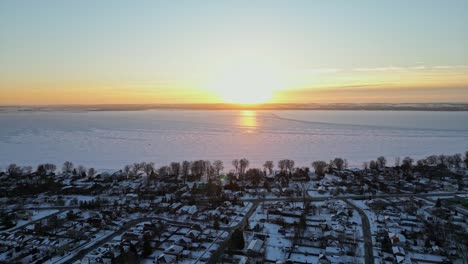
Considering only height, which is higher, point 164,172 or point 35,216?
point 164,172

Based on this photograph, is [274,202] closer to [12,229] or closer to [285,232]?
[285,232]

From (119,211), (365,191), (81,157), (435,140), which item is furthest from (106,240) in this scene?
(435,140)

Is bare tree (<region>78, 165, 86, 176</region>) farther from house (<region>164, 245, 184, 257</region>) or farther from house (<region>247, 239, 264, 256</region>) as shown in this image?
house (<region>247, 239, 264, 256</region>)

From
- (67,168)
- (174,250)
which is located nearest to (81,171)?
(67,168)

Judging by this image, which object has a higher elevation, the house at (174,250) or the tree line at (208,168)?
the tree line at (208,168)

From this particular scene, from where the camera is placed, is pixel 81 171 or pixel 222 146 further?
pixel 222 146

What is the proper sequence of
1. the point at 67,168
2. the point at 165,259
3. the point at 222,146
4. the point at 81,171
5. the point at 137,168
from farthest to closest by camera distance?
the point at 222,146
the point at 67,168
the point at 137,168
the point at 81,171
the point at 165,259

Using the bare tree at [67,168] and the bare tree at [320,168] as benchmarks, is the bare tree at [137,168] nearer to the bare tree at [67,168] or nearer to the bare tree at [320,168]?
the bare tree at [67,168]

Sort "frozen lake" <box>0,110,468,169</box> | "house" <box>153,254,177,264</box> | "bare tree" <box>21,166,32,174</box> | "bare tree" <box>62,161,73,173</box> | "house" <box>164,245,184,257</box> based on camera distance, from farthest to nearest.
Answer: "frozen lake" <box>0,110,468,169</box>, "bare tree" <box>62,161,73,173</box>, "bare tree" <box>21,166,32,174</box>, "house" <box>164,245,184,257</box>, "house" <box>153,254,177,264</box>

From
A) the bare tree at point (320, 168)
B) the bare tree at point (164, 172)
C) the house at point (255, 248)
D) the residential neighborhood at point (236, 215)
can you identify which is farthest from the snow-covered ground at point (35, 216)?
the bare tree at point (320, 168)

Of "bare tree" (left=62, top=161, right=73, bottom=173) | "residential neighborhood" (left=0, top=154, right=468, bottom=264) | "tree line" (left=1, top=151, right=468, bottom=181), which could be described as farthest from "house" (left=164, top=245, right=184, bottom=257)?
"bare tree" (left=62, top=161, right=73, bottom=173)

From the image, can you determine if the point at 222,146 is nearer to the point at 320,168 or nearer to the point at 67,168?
the point at 320,168
